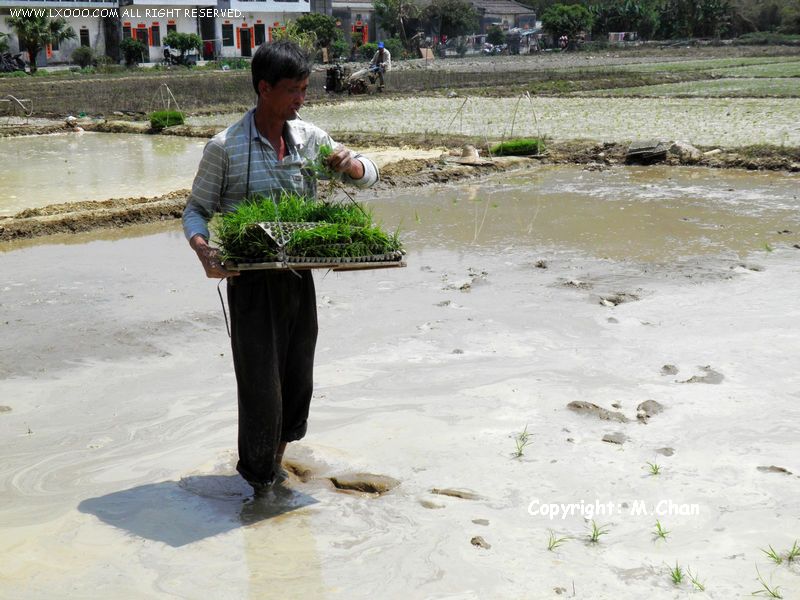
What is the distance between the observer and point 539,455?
381cm

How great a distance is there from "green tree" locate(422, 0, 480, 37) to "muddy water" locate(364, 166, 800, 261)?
41.9 meters

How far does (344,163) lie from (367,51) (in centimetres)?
4295

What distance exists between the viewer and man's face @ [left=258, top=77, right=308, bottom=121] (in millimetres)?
3094

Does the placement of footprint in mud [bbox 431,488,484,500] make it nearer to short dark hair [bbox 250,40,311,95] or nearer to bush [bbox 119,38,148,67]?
short dark hair [bbox 250,40,311,95]

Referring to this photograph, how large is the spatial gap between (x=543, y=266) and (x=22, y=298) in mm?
3668

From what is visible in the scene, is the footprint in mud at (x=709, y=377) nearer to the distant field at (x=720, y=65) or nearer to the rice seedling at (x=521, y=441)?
the rice seedling at (x=521, y=441)

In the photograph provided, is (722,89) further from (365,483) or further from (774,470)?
(365,483)

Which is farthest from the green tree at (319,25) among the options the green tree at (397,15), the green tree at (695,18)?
the green tree at (695,18)

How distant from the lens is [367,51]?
44688 mm

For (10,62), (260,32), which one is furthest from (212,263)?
(260,32)

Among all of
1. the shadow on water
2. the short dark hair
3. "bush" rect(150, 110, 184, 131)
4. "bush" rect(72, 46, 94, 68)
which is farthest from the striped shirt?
"bush" rect(72, 46, 94, 68)

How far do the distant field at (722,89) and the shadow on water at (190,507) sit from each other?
19.7 meters

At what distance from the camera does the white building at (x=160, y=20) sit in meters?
41.5

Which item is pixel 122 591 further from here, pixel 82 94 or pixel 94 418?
pixel 82 94
